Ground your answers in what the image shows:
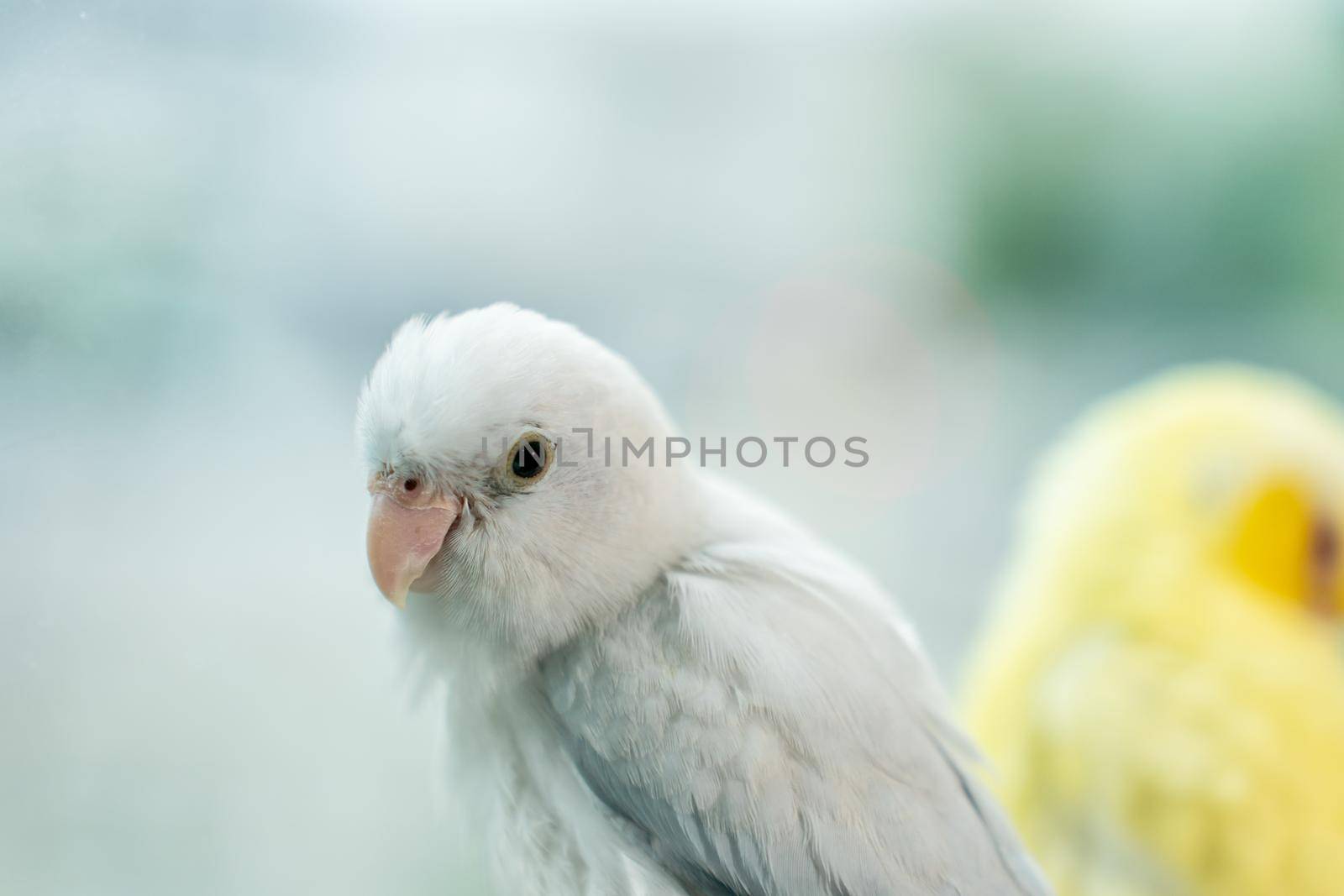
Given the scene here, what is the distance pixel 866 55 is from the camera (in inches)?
52.6

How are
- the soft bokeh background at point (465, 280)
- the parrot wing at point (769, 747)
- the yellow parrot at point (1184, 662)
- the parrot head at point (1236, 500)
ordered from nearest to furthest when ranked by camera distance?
the parrot wing at point (769, 747), the soft bokeh background at point (465, 280), the yellow parrot at point (1184, 662), the parrot head at point (1236, 500)

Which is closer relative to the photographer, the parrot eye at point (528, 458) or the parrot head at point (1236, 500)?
A: the parrot eye at point (528, 458)

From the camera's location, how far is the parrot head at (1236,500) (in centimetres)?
101

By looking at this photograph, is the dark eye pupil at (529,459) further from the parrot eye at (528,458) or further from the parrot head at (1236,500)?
the parrot head at (1236,500)

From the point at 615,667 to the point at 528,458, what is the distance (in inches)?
6.2

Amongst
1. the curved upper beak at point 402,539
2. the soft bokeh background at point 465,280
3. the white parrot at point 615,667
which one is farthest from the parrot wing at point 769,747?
the soft bokeh background at point 465,280

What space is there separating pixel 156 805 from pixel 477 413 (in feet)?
1.68

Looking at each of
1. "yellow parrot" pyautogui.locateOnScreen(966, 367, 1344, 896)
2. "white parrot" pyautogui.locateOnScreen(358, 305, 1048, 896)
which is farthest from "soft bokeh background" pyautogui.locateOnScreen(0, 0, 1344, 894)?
"yellow parrot" pyautogui.locateOnScreen(966, 367, 1344, 896)

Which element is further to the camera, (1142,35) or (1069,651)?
(1142,35)

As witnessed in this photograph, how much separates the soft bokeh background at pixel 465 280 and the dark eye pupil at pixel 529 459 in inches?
9.8

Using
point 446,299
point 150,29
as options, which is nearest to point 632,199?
point 446,299

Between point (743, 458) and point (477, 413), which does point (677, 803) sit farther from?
point (743, 458)

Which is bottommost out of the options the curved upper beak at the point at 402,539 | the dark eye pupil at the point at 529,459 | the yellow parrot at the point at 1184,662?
the yellow parrot at the point at 1184,662

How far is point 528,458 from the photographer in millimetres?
651
